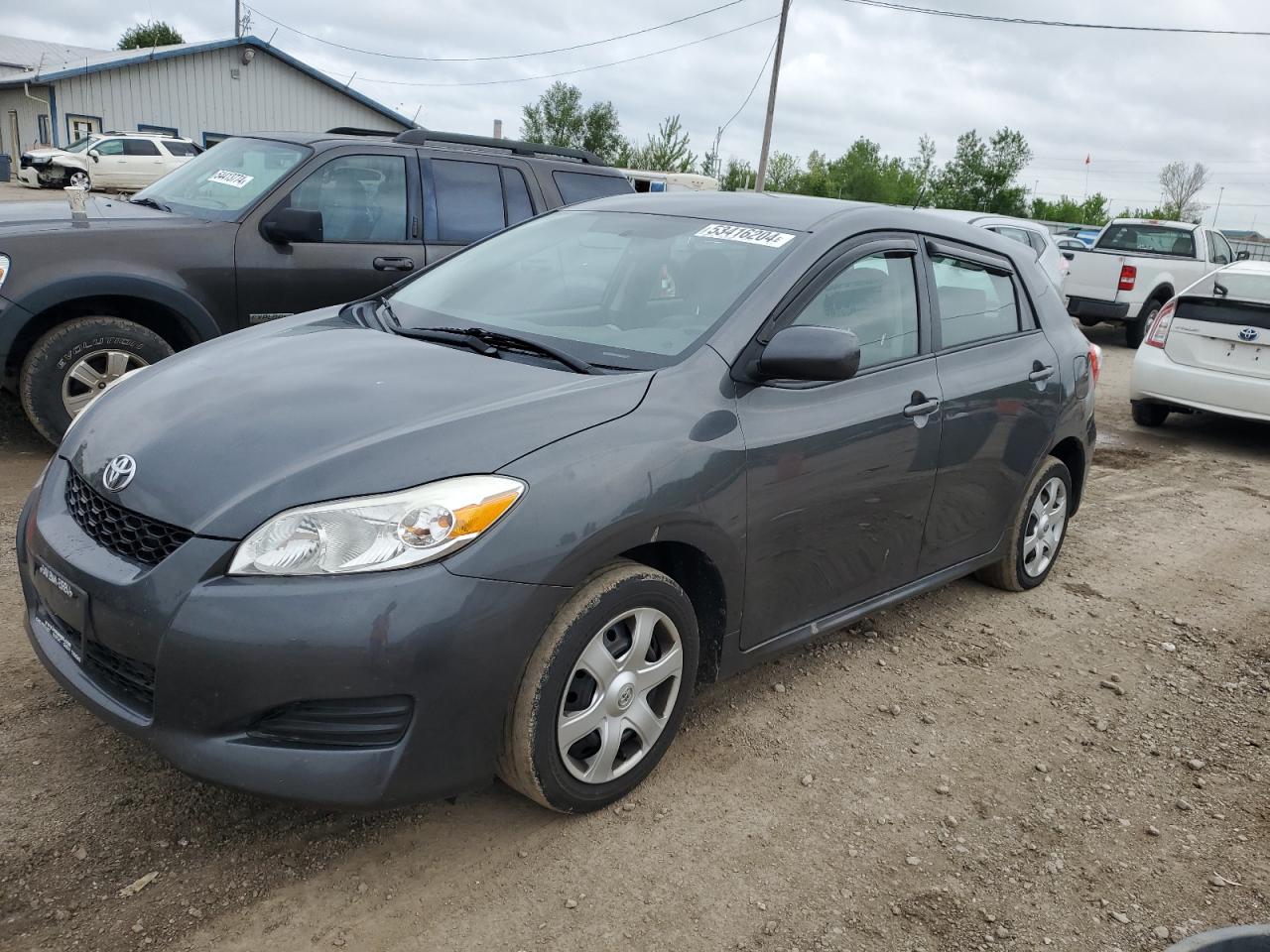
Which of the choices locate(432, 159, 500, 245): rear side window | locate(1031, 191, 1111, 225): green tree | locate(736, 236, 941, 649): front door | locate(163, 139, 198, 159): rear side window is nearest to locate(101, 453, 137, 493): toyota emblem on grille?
locate(736, 236, 941, 649): front door

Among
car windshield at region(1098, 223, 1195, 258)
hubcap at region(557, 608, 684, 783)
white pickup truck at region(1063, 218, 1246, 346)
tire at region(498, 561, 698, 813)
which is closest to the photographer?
tire at region(498, 561, 698, 813)

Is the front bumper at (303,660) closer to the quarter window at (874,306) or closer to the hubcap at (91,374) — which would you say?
the quarter window at (874,306)

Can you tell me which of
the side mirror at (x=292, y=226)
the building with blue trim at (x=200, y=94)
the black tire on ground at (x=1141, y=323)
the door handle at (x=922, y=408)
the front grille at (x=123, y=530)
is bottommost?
the black tire on ground at (x=1141, y=323)

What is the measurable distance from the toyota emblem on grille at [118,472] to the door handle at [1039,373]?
3462mm

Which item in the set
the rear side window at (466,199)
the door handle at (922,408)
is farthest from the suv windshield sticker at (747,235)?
the rear side window at (466,199)

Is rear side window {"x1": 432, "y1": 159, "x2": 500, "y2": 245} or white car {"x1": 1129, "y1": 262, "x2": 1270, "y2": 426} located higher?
rear side window {"x1": 432, "y1": 159, "x2": 500, "y2": 245}

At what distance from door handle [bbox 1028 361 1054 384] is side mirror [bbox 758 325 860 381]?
1656mm

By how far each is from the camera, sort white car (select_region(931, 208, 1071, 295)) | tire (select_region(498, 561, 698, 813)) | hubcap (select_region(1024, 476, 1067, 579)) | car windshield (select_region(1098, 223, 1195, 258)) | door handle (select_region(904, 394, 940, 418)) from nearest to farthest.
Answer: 1. tire (select_region(498, 561, 698, 813))
2. door handle (select_region(904, 394, 940, 418))
3. hubcap (select_region(1024, 476, 1067, 579))
4. white car (select_region(931, 208, 1071, 295))
5. car windshield (select_region(1098, 223, 1195, 258))

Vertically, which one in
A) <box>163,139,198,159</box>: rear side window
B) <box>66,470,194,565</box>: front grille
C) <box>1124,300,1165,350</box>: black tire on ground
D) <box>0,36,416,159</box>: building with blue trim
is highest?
<box>0,36,416,159</box>: building with blue trim

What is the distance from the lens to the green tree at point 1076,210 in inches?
2721

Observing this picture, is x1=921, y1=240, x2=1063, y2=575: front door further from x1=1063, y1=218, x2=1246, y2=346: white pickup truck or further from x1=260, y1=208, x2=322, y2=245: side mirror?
x1=1063, y1=218, x2=1246, y2=346: white pickup truck

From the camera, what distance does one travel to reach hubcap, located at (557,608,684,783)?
107 inches

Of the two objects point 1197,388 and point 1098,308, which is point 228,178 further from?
point 1098,308

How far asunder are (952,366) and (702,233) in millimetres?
1119
